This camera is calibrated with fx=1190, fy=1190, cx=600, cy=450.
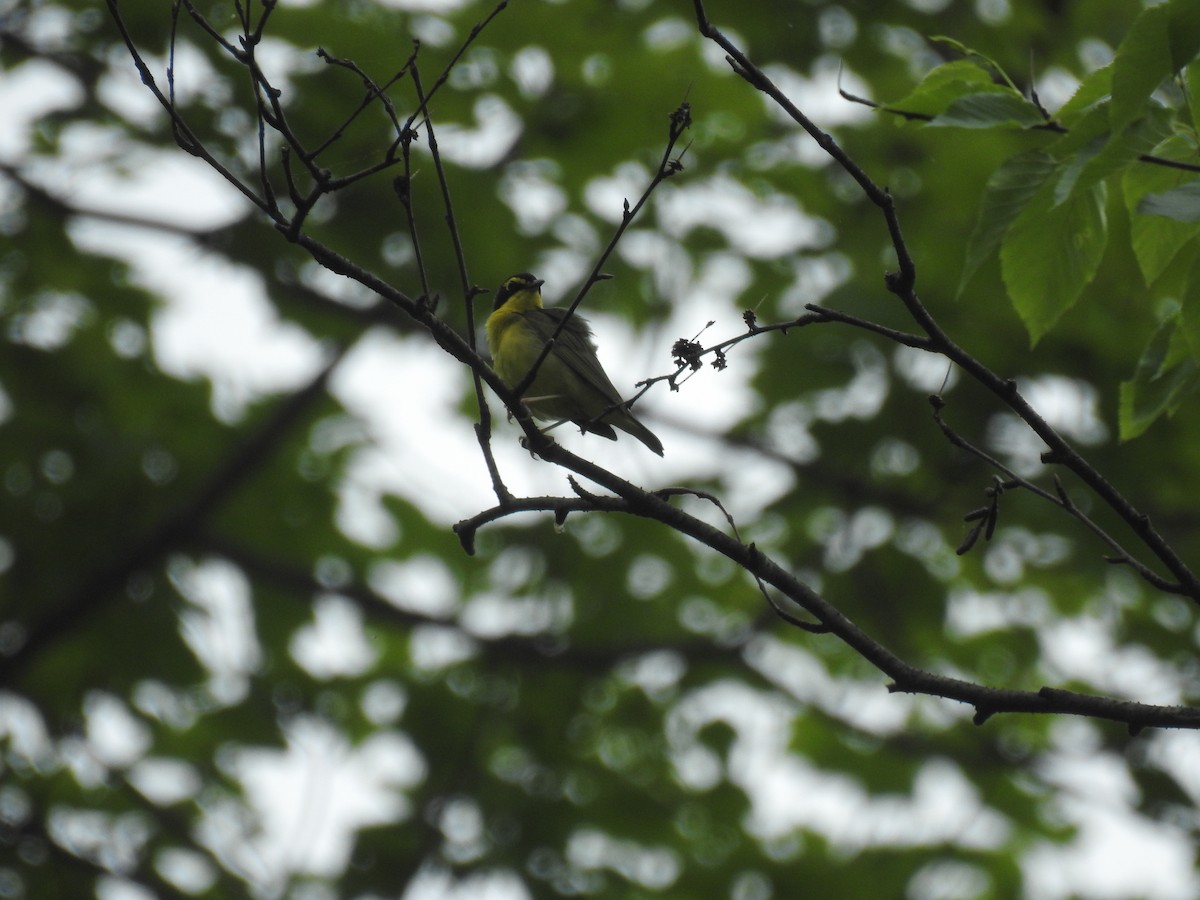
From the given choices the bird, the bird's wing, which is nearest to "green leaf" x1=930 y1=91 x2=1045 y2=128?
the bird

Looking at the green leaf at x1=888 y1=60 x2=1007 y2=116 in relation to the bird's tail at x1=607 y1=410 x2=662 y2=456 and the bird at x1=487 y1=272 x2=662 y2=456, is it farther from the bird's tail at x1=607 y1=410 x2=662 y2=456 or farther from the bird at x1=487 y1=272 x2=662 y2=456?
the bird's tail at x1=607 y1=410 x2=662 y2=456

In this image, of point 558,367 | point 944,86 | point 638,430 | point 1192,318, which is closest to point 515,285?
point 558,367

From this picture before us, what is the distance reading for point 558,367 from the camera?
6359 mm

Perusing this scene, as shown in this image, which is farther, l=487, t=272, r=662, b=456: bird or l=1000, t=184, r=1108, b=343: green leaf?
l=487, t=272, r=662, b=456: bird

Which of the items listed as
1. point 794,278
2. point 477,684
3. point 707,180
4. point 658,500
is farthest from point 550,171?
point 658,500

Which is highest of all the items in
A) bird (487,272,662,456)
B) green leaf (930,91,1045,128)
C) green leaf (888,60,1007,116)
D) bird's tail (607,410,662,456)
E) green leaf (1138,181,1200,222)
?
bird (487,272,662,456)

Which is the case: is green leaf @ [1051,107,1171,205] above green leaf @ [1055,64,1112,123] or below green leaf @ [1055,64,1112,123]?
below

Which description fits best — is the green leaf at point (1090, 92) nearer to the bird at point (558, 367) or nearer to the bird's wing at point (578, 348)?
the bird at point (558, 367)

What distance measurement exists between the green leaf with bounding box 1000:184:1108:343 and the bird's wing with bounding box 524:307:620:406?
114 inches

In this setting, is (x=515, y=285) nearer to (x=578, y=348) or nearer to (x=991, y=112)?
(x=578, y=348)

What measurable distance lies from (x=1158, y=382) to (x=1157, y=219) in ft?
1.50

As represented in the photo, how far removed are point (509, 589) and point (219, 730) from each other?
2813 millimetres

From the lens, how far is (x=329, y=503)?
10742mm

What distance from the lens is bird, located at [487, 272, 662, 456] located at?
248 inches
